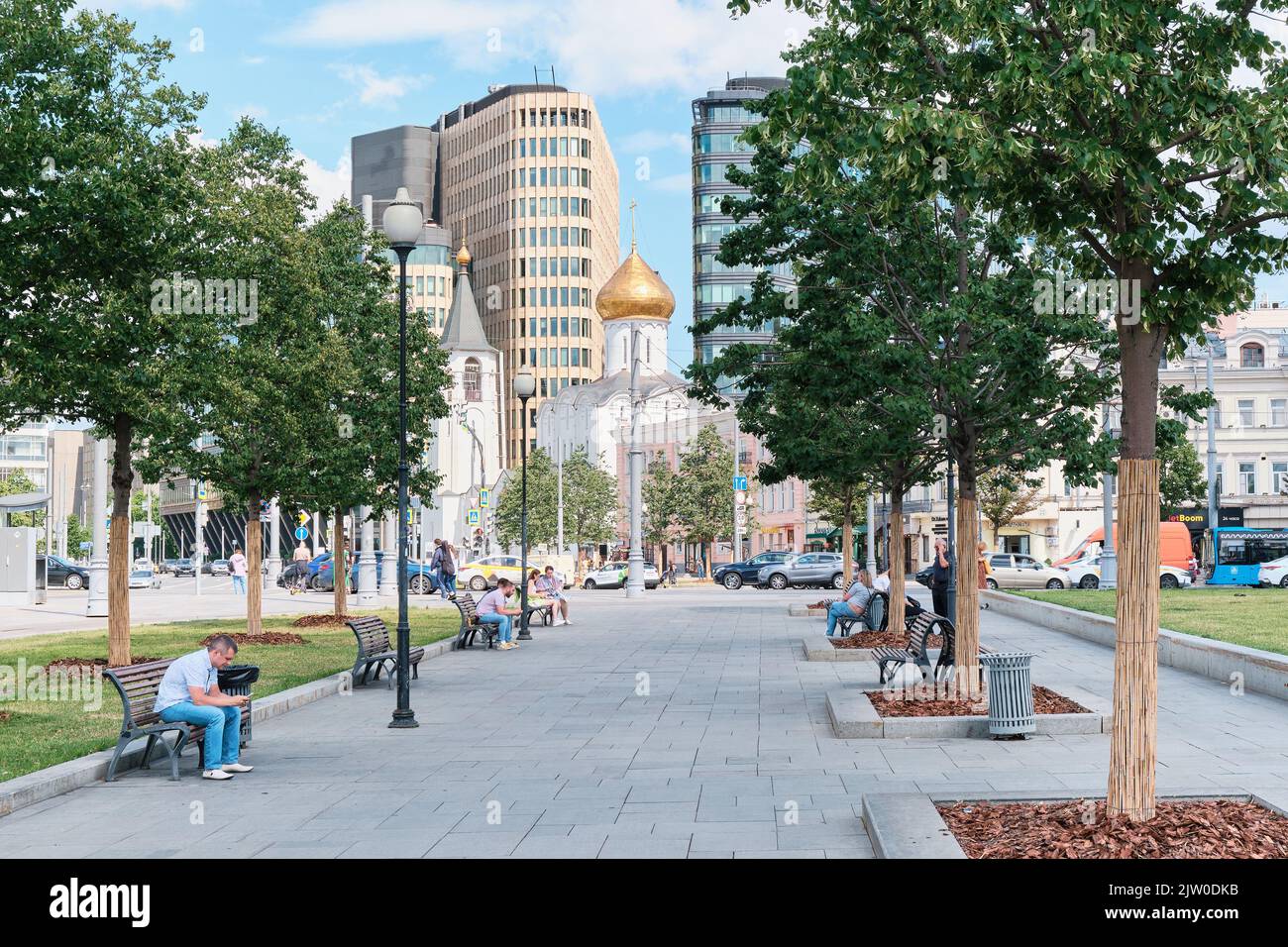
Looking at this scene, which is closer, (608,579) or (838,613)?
(838,613)

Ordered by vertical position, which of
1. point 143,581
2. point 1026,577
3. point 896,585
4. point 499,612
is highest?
point 896,585

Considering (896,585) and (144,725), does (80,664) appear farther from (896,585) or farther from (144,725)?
(896,585)

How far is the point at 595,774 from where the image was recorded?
36.6ft

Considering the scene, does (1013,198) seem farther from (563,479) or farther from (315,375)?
(563,479)

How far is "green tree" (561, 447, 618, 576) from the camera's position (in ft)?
294

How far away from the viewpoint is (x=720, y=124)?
13300 centimetres

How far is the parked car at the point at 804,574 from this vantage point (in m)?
55.9

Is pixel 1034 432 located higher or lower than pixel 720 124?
lower

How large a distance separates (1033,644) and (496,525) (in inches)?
3011

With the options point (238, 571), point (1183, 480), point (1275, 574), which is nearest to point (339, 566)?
point (238, 571)

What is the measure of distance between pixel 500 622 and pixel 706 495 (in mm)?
53656
